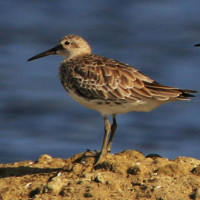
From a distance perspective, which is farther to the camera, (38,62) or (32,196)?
(38,62)

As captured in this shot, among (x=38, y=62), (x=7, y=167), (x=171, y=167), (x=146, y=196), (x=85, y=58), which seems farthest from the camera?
(x=38, y=62)

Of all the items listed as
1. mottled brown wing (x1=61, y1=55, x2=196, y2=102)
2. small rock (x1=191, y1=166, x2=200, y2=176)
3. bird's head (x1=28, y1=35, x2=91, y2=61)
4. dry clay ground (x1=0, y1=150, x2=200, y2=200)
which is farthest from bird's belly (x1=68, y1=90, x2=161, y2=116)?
small rock (x1=191, y1=166, x2=200, y2=176)

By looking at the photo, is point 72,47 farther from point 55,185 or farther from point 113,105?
point 55,185

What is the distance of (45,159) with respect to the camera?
10969 millimetres

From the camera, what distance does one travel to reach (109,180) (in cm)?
964

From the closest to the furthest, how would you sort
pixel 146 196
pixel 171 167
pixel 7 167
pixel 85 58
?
1. pixel 146 196
2. pixel 171 167
3. pixel 7 167
4. pixel 85 58

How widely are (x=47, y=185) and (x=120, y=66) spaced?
2.52 meters

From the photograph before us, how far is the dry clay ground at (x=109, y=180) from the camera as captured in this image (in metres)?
9.36

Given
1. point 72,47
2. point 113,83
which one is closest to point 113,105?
point 113,83

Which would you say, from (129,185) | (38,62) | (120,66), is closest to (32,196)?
(129,185)

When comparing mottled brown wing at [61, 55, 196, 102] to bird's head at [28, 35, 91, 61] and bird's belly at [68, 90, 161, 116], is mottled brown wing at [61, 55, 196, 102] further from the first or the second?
bird's head at [28, 35, 91, 61]

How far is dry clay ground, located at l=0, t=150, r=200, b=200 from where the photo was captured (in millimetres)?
9359

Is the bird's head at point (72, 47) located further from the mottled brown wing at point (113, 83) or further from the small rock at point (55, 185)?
the small rock at point (55, 185)

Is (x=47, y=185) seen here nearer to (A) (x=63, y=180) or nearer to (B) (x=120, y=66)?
(A) (x=63, y=180)
